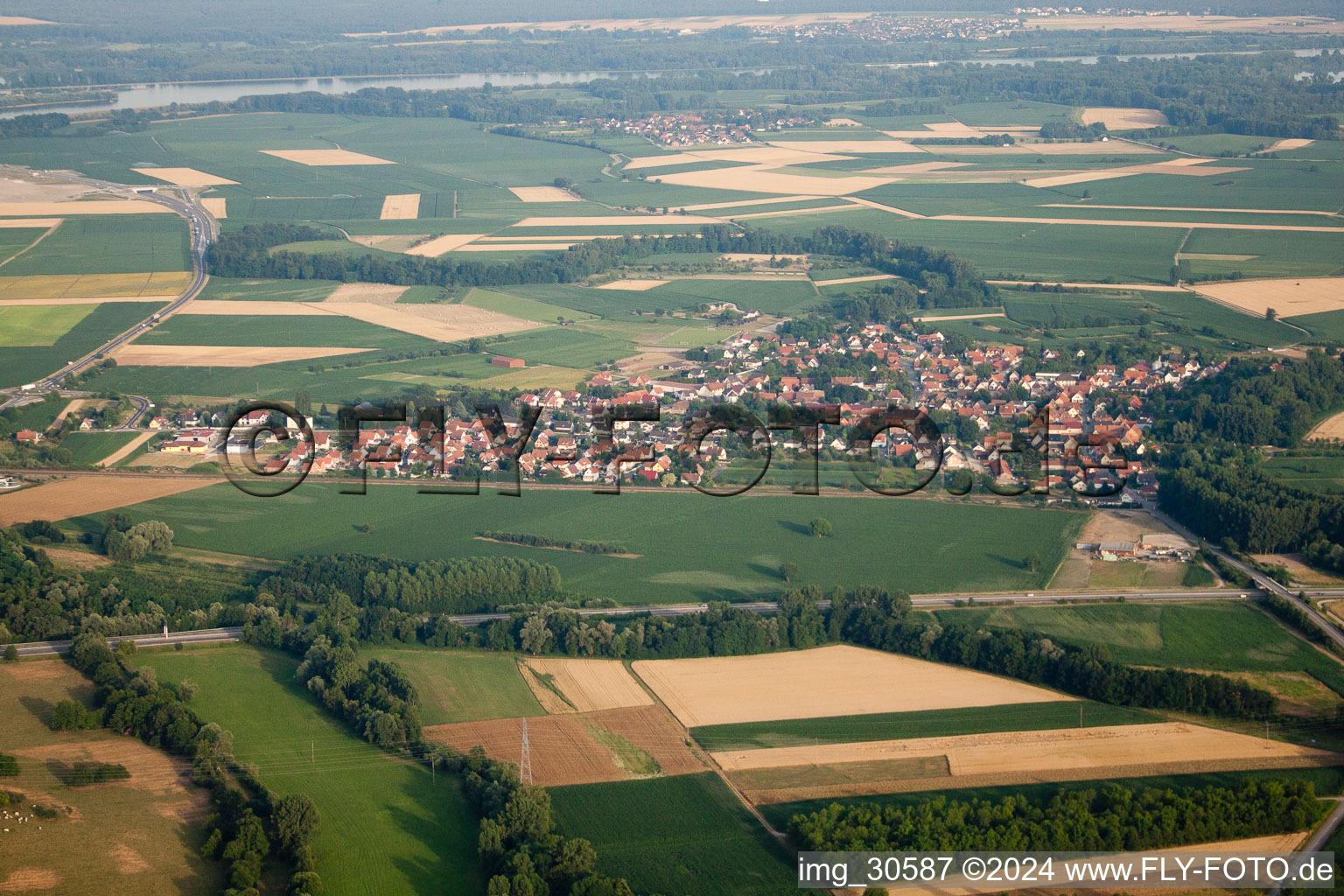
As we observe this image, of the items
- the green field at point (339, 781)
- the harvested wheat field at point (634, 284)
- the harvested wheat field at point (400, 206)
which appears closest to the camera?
the green field at point (339, 781)

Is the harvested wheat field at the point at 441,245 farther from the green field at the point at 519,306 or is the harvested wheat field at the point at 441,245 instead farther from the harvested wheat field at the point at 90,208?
the harvested wheat field at the point at 90,208

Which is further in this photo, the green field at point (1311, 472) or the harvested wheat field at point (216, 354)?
the harvested wheat field at point (216, 354)

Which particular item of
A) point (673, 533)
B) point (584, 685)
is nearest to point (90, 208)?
point (673, 533)

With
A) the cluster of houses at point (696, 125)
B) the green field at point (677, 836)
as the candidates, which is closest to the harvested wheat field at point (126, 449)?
the green field at point (677, 836)

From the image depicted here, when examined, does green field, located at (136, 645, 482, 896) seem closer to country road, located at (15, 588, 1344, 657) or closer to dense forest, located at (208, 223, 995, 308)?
country road, located at (15, 588, 1344, 657)

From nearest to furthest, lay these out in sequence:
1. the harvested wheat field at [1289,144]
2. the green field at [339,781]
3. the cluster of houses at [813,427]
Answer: the green field at [339,781] → the cluster of houses at [813,427] → the harvested wheat field at [1289,144]

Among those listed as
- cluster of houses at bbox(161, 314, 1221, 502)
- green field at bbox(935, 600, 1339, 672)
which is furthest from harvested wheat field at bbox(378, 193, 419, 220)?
green field at bbox(935, 600, 1339, 672)

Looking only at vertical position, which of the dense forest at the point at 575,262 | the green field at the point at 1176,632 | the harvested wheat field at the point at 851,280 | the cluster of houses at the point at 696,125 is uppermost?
the cluster of houses at the point at 696,125

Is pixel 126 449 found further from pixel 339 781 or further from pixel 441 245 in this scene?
pixel 441 245
